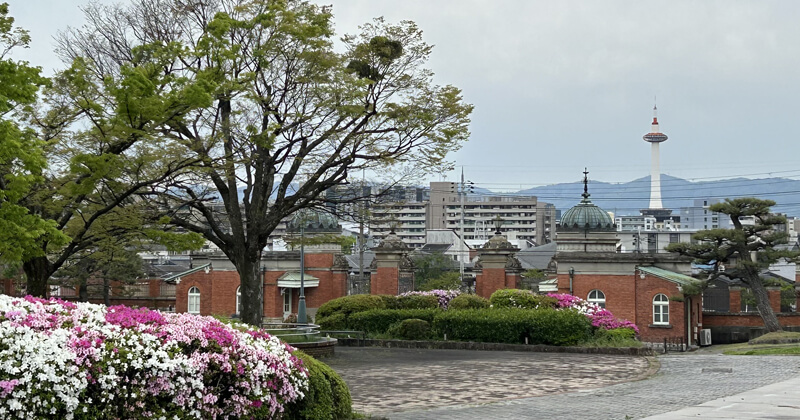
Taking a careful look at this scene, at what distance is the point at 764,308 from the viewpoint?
33.1m

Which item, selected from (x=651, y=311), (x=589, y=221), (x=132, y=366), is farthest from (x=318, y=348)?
(x=589, y=221)

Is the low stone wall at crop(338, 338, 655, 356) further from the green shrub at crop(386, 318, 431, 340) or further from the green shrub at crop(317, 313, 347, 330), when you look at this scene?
the green shrub at crop(317, 313, 347, 330)

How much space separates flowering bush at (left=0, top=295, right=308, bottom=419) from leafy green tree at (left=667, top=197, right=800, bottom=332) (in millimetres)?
25280

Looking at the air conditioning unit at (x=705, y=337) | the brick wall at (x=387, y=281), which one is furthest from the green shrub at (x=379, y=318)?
the air conditioning unit at (x=705, y=337)

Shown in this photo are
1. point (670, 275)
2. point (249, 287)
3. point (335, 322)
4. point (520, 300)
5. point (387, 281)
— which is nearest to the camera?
point (249, 287)

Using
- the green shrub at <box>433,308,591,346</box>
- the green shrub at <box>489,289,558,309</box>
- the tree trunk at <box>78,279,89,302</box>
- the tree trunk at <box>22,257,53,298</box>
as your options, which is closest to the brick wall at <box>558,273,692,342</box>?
the green shrub at <box>489,289,558,309</box>

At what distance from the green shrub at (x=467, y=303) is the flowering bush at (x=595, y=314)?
Result: 2399mm

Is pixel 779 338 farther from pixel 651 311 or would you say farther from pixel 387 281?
pixel 387 281

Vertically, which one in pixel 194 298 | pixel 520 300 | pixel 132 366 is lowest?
pixel 132 366

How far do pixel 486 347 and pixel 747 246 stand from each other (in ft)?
40.4

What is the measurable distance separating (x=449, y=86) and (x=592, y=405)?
12885mm

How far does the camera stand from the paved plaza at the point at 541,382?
1312 centimetres

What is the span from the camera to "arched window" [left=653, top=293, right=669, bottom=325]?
34094 millimetres

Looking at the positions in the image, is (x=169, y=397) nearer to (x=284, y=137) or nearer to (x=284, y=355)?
(x=284, y=355)
